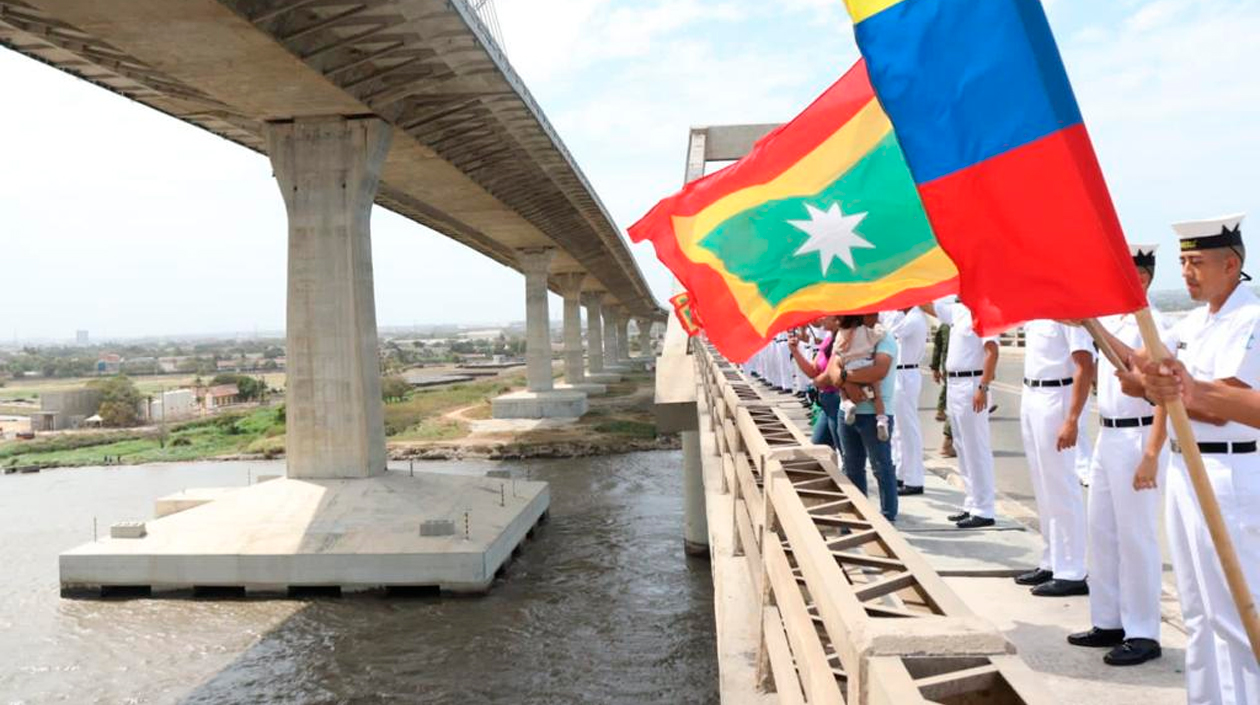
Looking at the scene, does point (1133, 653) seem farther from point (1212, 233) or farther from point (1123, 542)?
point (1212, 233)

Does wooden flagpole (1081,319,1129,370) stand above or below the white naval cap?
below

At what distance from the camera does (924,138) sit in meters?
3.16

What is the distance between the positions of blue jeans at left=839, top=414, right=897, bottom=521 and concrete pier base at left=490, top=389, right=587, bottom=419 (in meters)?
38.3

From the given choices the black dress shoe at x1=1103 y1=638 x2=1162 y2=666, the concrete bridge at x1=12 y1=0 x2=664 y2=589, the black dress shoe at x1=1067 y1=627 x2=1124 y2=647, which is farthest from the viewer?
the concrete bridge at x1=12 y1=0 x2=664 y2=589

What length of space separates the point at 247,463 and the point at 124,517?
42.8 feet

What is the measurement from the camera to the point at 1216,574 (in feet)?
11.5

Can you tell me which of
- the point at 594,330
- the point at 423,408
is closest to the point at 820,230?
the point at 423,408

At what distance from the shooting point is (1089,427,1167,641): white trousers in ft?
14.5

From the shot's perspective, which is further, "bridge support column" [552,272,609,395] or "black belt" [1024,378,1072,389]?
"bridge support column" [552,272,609,395]

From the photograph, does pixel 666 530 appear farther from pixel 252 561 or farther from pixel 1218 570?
pixel 1218 570

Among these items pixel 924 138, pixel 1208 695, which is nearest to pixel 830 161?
pixel 924 138

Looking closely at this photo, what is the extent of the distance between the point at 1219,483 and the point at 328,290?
1720 cm

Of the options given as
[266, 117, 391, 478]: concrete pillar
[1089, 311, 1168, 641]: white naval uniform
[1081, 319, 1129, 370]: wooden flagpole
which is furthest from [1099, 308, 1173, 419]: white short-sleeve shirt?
[266, 117, 391, 478]: concrete pillar

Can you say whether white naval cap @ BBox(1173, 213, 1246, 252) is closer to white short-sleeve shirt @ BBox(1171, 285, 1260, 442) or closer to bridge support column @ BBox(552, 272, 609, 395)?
white short-sleeve shirt @ BBox(1171, 285, 1260, 442)
